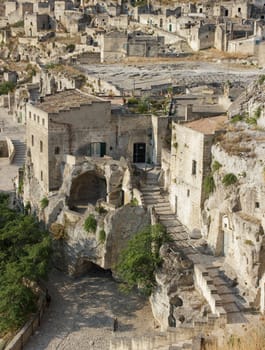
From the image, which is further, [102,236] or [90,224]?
[90,224]

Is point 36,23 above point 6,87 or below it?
above

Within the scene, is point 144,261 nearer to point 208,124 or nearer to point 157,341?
point 157,341

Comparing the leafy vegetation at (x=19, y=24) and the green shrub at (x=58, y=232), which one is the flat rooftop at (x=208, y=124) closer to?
the green shrub at (x=58, y=232)

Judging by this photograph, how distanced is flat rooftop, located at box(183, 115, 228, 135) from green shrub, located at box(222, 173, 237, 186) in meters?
2.89

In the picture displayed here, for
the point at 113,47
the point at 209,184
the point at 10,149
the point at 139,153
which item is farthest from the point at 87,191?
the point at 113,47

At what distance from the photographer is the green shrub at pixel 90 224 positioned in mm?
31094

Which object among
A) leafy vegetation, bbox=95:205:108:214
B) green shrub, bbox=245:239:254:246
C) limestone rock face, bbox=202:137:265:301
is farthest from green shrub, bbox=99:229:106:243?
green shrub, bbox=245:239:254:246

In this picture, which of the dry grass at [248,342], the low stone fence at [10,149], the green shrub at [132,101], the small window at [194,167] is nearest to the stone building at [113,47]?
the low stone fence at [10,149]

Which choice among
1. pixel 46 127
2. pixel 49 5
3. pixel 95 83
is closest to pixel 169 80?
pixel 95 83

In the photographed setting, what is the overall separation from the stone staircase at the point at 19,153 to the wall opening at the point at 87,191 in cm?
1541

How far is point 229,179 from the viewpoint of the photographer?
2747cm

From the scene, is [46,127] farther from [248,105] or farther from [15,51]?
[15,51]

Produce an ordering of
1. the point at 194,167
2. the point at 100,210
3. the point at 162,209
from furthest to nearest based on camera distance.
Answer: the point at 162,209 → the point at 100,210 → the point at 194,167

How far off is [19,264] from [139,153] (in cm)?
1073
